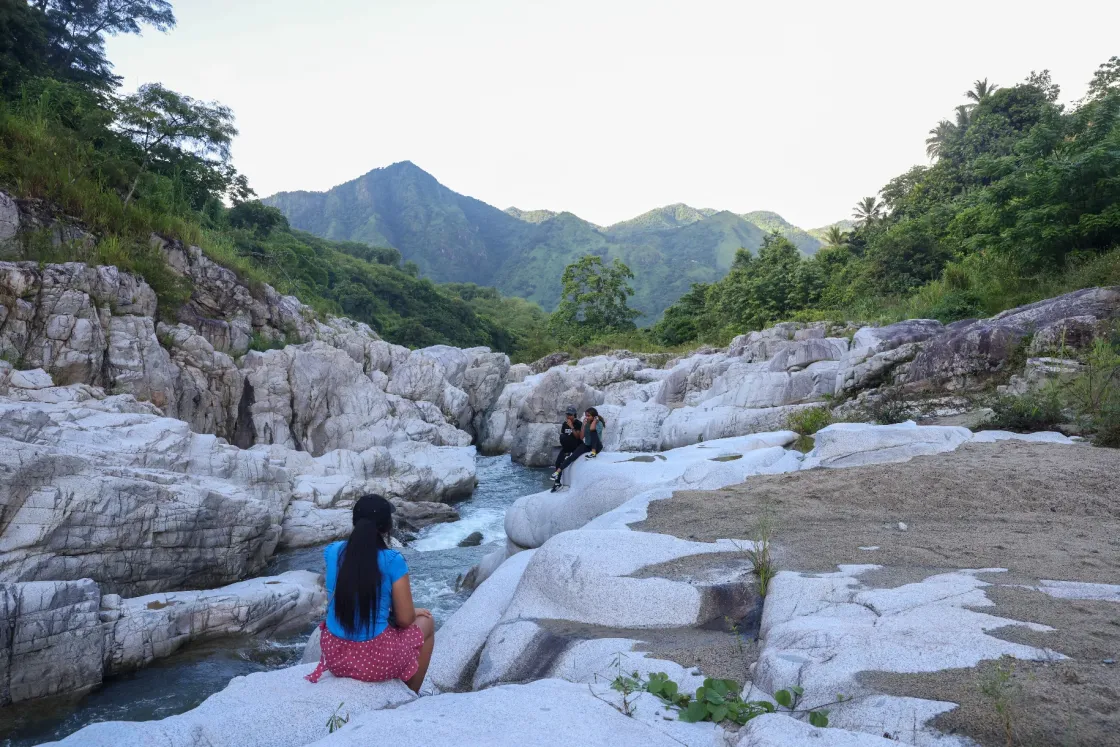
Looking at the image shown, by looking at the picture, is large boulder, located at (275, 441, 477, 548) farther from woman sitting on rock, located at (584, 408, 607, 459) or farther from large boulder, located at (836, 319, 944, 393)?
large boulder, located at (836, 319, 944, 393)

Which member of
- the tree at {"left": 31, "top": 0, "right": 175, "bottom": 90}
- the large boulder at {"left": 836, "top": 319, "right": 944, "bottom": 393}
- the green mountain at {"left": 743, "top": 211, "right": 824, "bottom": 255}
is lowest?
the large boulder at {"left": 836, "top": 319, "right": 944, "bottom": 393}

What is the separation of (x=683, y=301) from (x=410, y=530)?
1491 inches

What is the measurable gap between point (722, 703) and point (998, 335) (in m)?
12.1

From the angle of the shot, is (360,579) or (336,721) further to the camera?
(360,579)

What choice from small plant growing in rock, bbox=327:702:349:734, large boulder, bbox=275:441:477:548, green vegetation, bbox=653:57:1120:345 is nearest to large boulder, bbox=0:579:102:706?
large boulder, bbox=275:441:477:548

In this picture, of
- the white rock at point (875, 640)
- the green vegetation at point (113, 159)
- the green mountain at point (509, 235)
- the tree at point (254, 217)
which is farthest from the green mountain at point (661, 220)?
the white rock at point (875, 640)

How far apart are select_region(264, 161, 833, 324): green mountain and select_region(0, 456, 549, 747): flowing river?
89.3 meters

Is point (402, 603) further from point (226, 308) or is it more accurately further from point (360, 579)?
point (226, 308)

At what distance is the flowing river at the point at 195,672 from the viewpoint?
653 centimetres

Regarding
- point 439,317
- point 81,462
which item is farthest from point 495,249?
point 81,462

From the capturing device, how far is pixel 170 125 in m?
24.8

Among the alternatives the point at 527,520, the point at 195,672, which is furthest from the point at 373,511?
the point at 527,520

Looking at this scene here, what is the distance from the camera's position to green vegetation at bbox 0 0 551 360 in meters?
17.5

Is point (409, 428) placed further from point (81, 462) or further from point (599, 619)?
point (599, 619)
